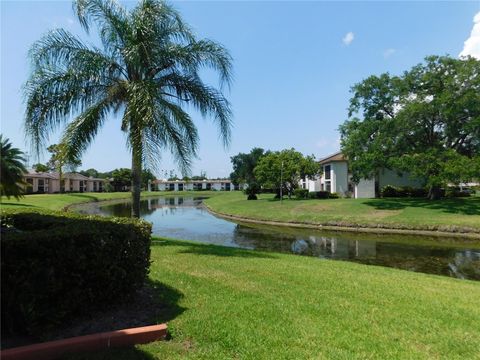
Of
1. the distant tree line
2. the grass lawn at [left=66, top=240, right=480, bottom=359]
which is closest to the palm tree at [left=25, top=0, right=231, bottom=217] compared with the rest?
the grass lawn at [left=66, top=240, right=480, bottom=359]

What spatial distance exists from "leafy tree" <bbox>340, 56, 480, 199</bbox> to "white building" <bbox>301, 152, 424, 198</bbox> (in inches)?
387

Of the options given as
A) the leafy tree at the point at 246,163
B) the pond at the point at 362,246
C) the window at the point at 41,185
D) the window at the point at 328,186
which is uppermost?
the leafy tree at the point at 246,163

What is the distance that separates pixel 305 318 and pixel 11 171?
12.3ft


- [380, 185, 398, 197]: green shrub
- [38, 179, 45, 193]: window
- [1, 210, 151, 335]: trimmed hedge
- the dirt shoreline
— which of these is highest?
[38, 179, 45, 193]: window

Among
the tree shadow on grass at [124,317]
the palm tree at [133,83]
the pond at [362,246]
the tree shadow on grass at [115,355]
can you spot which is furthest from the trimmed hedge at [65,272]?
the pond at [362,246]

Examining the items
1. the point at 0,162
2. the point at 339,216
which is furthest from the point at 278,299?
the point at 339,216

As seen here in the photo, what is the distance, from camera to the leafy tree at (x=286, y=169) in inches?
1785

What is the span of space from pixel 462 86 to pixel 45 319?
1321 inches

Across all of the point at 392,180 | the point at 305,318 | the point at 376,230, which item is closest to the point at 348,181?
the point at 392,180

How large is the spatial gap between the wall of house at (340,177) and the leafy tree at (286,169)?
2296 mm

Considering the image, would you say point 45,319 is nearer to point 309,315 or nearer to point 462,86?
point 309,315

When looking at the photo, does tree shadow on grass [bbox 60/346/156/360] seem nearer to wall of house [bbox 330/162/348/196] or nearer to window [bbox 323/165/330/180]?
wall of house [bbox 330/162/348/196]

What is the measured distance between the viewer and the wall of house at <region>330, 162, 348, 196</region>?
46062 millimetres

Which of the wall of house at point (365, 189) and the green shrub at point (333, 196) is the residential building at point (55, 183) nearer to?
the green shrub at point (333, 196)
